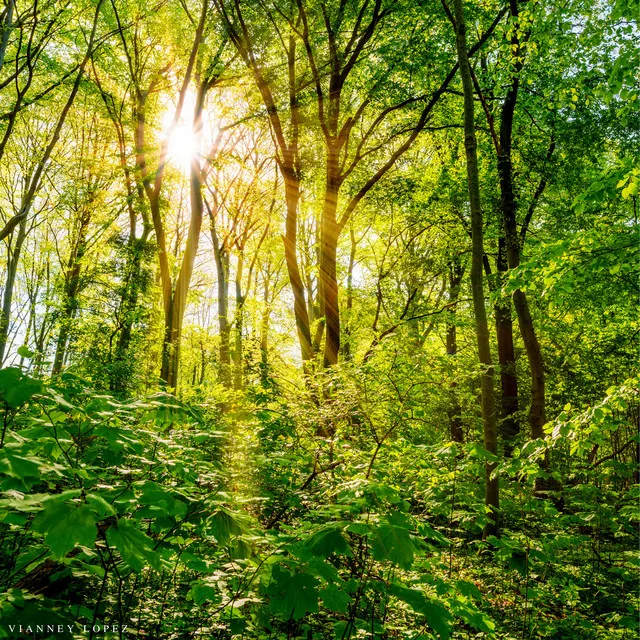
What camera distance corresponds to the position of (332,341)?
38.1 ft

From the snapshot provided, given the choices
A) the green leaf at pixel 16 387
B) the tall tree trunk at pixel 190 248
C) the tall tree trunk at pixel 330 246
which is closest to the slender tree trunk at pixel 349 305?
the tall tree trunk at pixel 330 246

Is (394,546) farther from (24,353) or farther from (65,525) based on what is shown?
(24,353)

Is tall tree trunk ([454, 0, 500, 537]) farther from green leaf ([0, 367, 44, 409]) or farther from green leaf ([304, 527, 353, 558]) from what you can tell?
green leaf ([0, 367, 44, 409])

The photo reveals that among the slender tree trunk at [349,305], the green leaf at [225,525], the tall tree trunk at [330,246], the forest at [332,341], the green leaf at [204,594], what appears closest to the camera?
the green leaf at [225,525]

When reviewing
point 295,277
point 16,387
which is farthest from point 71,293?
point 16,387

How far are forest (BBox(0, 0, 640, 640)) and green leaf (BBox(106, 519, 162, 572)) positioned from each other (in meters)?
0.02

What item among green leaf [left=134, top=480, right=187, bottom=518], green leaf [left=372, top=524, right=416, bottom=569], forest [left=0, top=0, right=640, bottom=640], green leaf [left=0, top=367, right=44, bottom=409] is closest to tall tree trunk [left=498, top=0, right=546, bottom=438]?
forest [left=0, top=0, right=640, bottom=640]

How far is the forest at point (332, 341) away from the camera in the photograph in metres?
2.21

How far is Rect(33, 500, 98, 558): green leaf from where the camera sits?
4.21ft

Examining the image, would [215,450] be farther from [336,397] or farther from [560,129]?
[560,129]

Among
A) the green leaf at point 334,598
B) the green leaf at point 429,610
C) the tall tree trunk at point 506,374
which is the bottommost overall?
the green leaf at point 429,610

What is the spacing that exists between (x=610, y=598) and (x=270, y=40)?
14800mm

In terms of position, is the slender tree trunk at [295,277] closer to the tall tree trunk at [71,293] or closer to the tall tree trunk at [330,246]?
the tall tree trunk at [330,246]

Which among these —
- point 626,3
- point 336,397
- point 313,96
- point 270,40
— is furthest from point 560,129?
point 336,397
